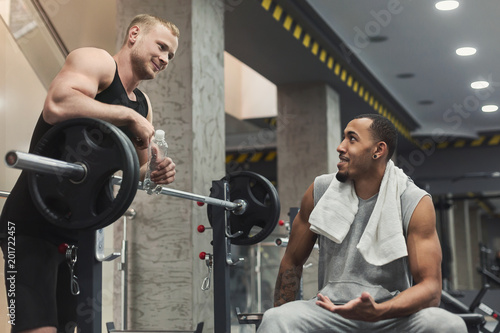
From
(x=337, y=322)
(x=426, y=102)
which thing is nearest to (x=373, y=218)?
(x=337, y=322)

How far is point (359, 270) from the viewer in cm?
202

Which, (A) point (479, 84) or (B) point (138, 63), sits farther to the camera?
(A) point (479, 84)

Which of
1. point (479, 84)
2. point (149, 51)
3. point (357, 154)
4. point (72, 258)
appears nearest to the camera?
point (72, 258)

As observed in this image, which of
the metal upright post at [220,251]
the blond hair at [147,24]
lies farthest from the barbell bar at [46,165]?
the metal upright post at [220,251]

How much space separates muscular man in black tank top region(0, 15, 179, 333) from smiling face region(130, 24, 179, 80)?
Result: 11 cm

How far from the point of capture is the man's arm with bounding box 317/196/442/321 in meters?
1.79

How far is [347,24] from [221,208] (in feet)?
12.7

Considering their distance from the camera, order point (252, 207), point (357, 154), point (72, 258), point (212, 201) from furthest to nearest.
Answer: point (252, 207) → point (212, 201) → point (357, 154) → point (72, 258)

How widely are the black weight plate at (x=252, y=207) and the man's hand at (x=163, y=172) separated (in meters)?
0.85

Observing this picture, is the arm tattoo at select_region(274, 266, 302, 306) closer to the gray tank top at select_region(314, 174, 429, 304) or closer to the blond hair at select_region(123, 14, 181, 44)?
the gray tank top at select_region(314, 174, 429, 304)

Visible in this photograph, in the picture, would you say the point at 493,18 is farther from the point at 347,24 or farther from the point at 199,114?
the point at 199,114

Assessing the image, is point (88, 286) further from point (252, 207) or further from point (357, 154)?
point (252, 207)

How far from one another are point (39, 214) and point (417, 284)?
1.10 meters

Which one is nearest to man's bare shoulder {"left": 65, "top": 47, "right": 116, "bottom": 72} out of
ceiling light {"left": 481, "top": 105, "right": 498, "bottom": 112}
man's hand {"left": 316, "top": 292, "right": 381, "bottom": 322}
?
man's hand {"left": 316, "top": 292, "right": 381, "bottom": 322}
